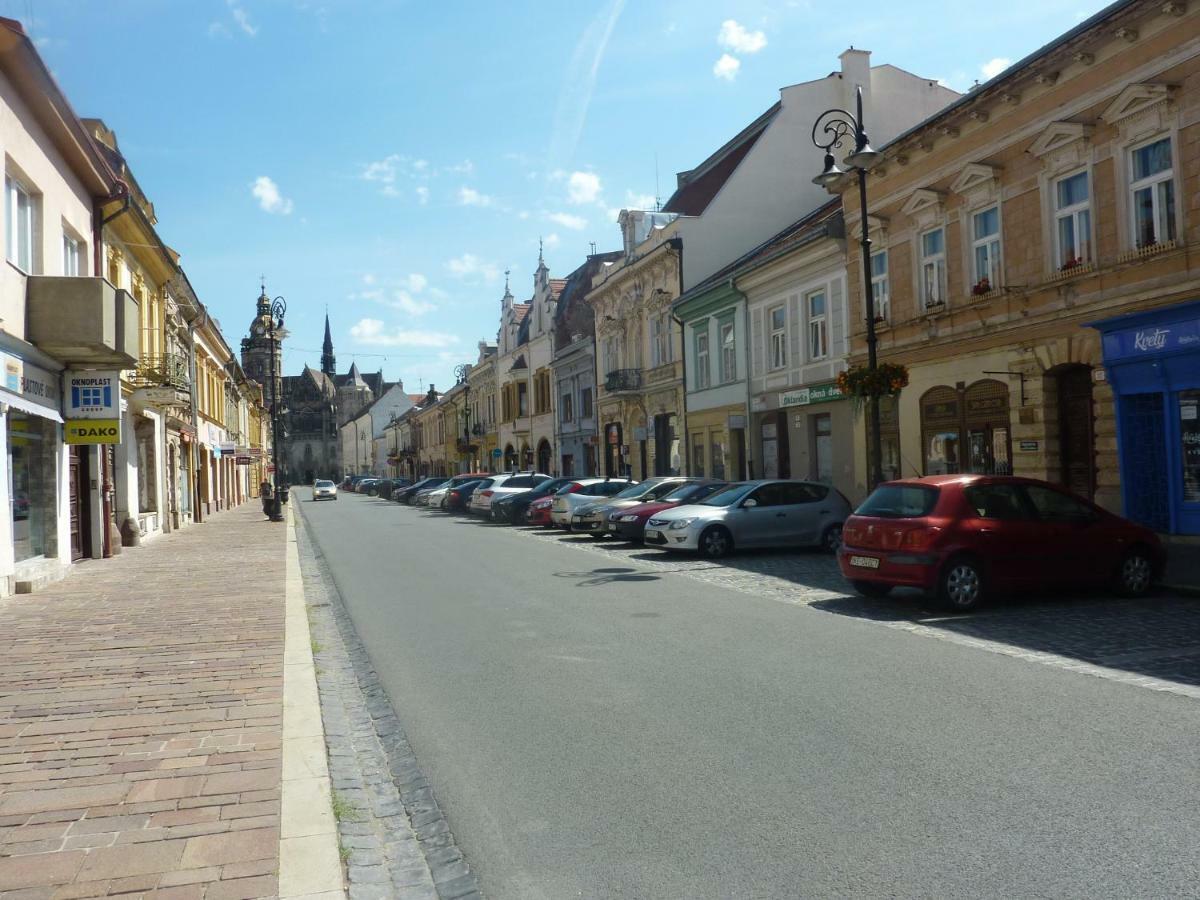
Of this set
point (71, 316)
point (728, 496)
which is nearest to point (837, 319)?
point (728, 496)

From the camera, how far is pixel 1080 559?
1150cm

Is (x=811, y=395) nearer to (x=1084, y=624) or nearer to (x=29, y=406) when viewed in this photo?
(x=1084, y=624)

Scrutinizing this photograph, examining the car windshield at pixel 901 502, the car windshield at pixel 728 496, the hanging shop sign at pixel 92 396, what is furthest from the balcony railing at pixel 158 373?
the car windshield at pixel 901 502

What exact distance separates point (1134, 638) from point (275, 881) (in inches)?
311

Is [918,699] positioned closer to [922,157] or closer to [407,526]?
[922,157]

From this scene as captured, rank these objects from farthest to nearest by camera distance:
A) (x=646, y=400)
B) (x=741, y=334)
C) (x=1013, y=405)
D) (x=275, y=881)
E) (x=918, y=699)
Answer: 1. (x=646, y=400)
2. (x=741, y=334)
3. (x=1013, y=405)
4. (x=918, y=699)
5. (x=275, y=881)

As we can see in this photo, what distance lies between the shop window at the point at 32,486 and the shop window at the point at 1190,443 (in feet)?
54.9

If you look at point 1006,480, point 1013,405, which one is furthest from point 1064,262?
point 1006,480

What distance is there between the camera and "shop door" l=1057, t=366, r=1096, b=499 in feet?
58.7

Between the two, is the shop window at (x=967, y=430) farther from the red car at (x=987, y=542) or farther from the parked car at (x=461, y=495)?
the parked car at (x=461, y=495)

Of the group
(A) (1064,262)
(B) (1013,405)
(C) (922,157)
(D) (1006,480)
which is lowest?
(D) (1006,480)

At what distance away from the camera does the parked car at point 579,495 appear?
27.2 meters

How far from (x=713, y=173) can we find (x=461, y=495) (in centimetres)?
1582

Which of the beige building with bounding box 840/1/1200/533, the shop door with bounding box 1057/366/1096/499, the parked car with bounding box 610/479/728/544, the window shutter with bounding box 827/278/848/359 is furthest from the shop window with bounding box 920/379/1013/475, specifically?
the parked car with bounding box 610/479/728/544
